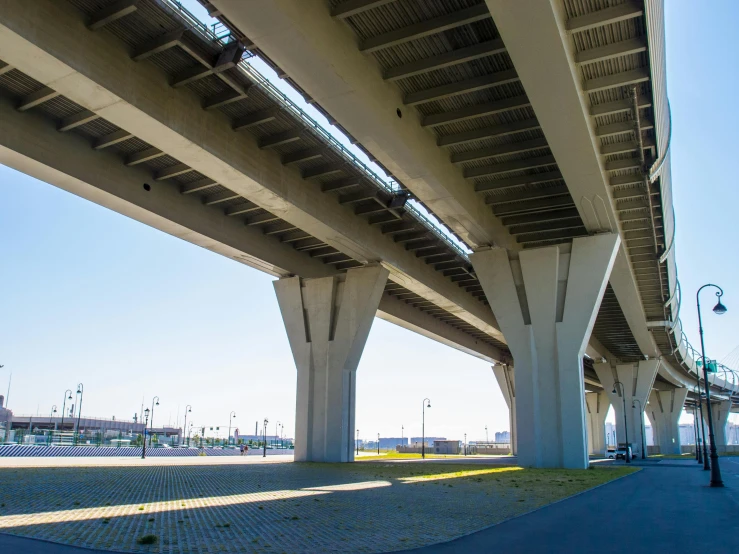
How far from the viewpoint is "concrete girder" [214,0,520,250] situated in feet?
43.6

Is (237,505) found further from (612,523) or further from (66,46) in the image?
(66,46)

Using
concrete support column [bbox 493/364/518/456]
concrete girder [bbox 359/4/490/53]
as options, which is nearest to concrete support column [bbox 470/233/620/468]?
concrete girder [bbox 359/4/490/53]

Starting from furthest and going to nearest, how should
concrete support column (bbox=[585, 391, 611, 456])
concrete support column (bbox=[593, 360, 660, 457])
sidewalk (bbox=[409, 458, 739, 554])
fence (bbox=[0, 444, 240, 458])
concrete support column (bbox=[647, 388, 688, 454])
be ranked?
concrete support column (bbox=[585, 391, 611, 456]) < concrete support column (bbox=[647, 388, 688, 454]) < concrete support column (bbox=[593, 360, 660, 457]) < fence (bbox=[0, 444, 240, 458]) < sidewalk (bbox=[409, 458, 739, 554])

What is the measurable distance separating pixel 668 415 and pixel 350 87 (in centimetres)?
9407

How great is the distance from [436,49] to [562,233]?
16.0 metres

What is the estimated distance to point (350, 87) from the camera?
50.9ft

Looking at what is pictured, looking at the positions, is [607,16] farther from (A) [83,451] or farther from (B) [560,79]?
(A) [83,451]

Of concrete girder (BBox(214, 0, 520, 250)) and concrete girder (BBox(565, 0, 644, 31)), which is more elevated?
→ concrete girder (BBox(565, 0, 644, 31))

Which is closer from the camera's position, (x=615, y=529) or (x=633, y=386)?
(x=615, y=529)

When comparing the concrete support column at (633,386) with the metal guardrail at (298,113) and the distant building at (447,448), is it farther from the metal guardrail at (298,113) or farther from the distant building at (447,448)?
the metal guardrail at (298,113)

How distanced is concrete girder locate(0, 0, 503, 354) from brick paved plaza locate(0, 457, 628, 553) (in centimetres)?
953

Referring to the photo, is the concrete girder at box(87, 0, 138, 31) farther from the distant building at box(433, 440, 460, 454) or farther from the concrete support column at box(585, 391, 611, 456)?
the concrete support column at box(585, 391, 611, 456)

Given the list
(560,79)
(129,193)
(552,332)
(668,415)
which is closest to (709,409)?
(552,332)

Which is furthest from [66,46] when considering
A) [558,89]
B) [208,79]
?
[558,89]
